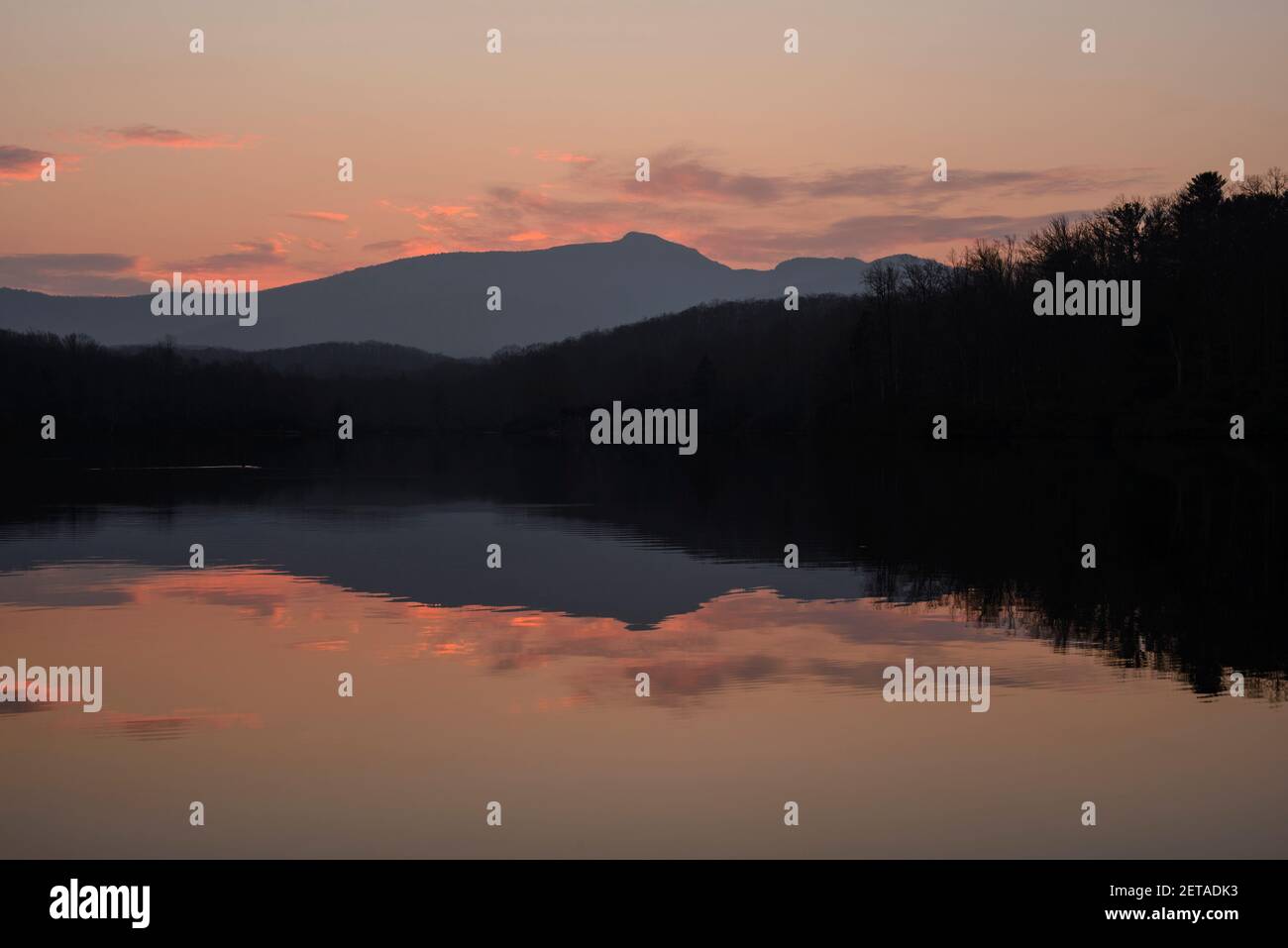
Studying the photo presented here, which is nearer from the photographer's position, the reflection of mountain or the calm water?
the calm water

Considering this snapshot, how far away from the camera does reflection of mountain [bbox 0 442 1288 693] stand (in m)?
22.3

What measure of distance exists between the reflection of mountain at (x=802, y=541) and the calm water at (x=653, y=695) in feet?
0.65

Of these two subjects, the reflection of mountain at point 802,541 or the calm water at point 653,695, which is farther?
the reflection of mountain at point 802,541

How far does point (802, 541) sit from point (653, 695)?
59.1ft

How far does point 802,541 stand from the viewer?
33.9 meters

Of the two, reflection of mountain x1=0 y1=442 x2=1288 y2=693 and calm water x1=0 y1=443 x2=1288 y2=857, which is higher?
reflection of mountain x1=0 y1=442 x2=1288 y2=693

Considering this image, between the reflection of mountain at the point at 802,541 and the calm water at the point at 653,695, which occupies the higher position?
the reflection of mountain at the point at 802,541

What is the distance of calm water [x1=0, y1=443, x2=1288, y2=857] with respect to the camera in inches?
458

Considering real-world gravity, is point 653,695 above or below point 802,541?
below

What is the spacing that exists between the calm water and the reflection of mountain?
7.8 inches

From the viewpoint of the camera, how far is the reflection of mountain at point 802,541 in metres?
22.3
